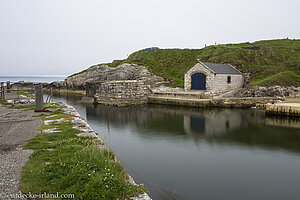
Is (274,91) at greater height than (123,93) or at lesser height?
greater

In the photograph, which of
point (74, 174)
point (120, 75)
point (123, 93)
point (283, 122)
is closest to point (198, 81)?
point (123, 93)

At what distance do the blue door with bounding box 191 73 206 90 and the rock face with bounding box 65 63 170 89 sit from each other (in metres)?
10.9

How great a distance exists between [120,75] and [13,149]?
39040 mm

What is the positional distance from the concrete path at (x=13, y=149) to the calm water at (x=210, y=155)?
179 inches

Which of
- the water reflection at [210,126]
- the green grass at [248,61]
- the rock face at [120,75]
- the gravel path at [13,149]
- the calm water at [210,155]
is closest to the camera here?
the gravel path at [13,149]

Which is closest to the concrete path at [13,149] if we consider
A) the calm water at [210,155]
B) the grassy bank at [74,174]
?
the grassy bank at [74,174]

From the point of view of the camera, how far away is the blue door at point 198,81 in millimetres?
31388

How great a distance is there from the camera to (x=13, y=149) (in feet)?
26.1

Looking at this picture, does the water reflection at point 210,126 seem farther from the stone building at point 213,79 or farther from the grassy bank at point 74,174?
the grassy bank at point 74,174

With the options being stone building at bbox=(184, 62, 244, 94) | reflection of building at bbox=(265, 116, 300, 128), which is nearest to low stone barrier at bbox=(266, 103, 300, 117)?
reflection of building at bbox=(265, 116, 300, 128)

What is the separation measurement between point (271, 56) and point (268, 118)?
81.8 ft

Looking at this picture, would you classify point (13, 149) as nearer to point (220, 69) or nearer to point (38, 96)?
point (38, 96)

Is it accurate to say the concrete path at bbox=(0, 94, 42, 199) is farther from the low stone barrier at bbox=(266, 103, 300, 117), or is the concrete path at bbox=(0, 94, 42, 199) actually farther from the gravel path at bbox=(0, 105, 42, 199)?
the low stone barrier at bbox=(266, 103, 300, 117)

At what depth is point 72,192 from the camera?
5031 mm
